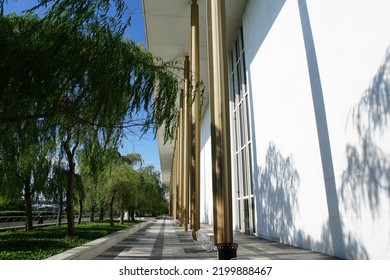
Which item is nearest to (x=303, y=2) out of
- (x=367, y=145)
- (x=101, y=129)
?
(x=367, y=145)

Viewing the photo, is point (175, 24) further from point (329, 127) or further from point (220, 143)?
point (220, 143)

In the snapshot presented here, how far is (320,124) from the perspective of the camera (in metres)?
6.06

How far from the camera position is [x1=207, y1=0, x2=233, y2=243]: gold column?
16.6ft

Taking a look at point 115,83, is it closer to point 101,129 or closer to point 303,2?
point 101,129

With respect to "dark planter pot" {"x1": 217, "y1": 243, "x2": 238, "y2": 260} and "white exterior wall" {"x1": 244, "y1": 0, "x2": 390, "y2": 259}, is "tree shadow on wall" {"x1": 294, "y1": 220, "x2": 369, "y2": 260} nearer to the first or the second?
"white exterior wall" {"x1": 244, "y1": 0, "x2": 390, "y2": 259}

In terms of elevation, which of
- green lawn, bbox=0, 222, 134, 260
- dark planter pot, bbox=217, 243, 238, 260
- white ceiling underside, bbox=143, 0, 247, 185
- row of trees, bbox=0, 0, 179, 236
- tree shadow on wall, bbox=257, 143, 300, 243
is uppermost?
white ceiling underside, bbox=143, 0, 247, 185

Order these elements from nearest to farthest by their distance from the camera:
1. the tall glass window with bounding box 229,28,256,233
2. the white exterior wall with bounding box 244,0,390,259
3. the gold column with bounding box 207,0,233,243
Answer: the white exterior wall with bounding box 244,0,390,259, the gold column with bounding box 207,0,233,243, the tall glass window with bounding box 229,28,256,233

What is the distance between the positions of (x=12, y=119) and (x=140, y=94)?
1.15m

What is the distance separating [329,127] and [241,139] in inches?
267

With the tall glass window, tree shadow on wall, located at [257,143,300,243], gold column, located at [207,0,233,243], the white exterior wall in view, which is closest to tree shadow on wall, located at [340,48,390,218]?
the white exterior wall

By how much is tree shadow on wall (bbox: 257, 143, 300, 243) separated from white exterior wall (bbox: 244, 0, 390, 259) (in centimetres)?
2

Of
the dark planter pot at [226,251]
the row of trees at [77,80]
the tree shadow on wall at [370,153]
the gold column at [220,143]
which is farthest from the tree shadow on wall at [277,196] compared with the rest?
the row of trees at [77,80]

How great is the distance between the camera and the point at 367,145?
4656 millimetres
